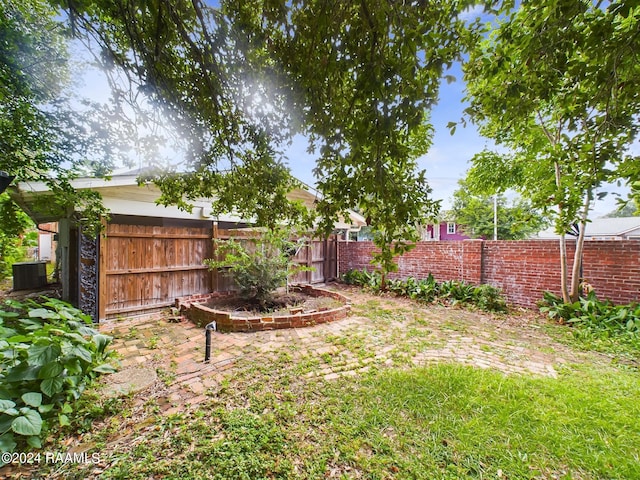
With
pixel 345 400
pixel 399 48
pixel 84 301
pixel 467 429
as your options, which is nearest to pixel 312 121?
pixel 399 48

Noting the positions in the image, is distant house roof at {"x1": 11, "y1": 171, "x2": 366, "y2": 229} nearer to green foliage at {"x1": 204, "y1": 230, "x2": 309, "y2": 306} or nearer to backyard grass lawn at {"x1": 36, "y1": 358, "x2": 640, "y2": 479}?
green foliage at {"x1": 204, "y1": 230, "x2": 309, "y2": 306}

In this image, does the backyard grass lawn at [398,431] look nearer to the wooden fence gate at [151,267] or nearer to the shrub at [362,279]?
the wooden fence gate at [151,267]

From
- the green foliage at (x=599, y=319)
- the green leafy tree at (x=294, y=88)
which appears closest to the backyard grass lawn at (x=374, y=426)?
the green foliage at (x=599, y=319)

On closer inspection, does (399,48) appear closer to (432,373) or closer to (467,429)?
(467,429)

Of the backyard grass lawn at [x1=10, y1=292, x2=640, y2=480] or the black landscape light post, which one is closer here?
the backyard grass lawn at [x1=10, y1=292, x2=640, y2=480]

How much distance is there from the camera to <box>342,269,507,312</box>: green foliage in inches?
235

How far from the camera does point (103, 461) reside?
1.79 meters

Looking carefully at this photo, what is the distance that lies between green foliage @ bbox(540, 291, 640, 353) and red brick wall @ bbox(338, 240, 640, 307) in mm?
382

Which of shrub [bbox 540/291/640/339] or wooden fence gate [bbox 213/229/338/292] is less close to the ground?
wooden fence gate [bbox 213/229/338/292]

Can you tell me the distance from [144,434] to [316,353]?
2020 mm

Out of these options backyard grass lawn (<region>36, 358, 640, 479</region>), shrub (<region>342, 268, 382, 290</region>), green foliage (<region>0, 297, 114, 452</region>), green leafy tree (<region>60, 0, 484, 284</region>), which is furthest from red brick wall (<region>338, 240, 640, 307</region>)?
green foliage (<region>0, 297, 114, 452</region>)

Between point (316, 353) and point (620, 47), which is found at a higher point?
point (620, 47)

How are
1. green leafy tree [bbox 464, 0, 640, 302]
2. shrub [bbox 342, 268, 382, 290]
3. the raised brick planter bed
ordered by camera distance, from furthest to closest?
shrub [bbox 342, 268, 382, 290], the raised brick planter bed, green leafy tree [bbox 464, 0, 640, 302]

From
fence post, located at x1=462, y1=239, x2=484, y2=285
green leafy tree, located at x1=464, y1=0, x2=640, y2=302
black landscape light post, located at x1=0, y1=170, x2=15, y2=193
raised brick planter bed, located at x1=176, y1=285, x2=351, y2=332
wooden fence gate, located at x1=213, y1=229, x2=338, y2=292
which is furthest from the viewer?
wooden fence gate, located at x1=213, y1=229, x2=338, y2=292
